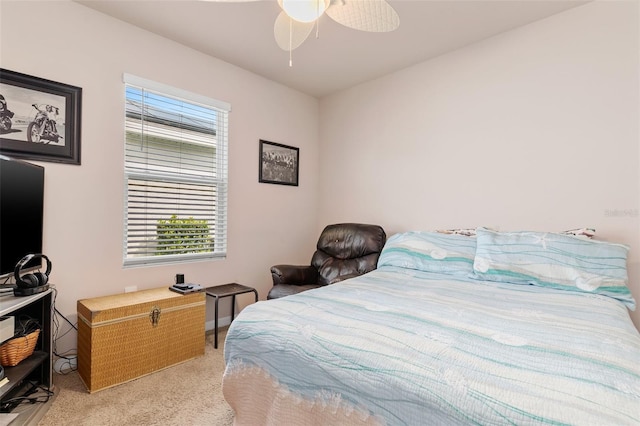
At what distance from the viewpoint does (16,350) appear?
5.64 ft

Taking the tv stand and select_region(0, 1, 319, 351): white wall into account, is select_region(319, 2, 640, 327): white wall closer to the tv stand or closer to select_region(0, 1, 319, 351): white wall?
select_region(0, 1, 319, 351): white wall

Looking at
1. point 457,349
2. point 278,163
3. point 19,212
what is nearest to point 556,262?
point 457,349

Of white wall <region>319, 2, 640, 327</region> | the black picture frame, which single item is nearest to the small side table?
the black picture frame

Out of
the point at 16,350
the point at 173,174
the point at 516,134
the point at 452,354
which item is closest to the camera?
the point at 452,354

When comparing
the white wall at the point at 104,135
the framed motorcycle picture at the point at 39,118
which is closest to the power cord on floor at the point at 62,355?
the white wall at the point at 104,135

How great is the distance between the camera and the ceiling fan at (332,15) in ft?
5.30

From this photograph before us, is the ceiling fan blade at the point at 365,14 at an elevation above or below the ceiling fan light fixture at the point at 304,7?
above

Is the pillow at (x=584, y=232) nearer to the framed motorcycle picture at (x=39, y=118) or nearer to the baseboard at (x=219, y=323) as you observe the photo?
the baseboard at (x=219, y=323)

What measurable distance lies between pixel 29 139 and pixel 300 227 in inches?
103

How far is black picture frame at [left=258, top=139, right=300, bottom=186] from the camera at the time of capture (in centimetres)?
352

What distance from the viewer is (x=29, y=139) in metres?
2.12

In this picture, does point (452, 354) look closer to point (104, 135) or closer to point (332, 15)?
point (332, 15)

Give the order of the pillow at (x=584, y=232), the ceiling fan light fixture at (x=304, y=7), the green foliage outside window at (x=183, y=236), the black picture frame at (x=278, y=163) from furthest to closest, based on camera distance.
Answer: the black picture frame at (x=278, y=163)
the green foliage outside window at (x=183, y=236)
the pillow at (x=584, y=232)
the ceiling fan light fixture at (x=304, y=7)

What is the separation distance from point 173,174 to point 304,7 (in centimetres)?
191
